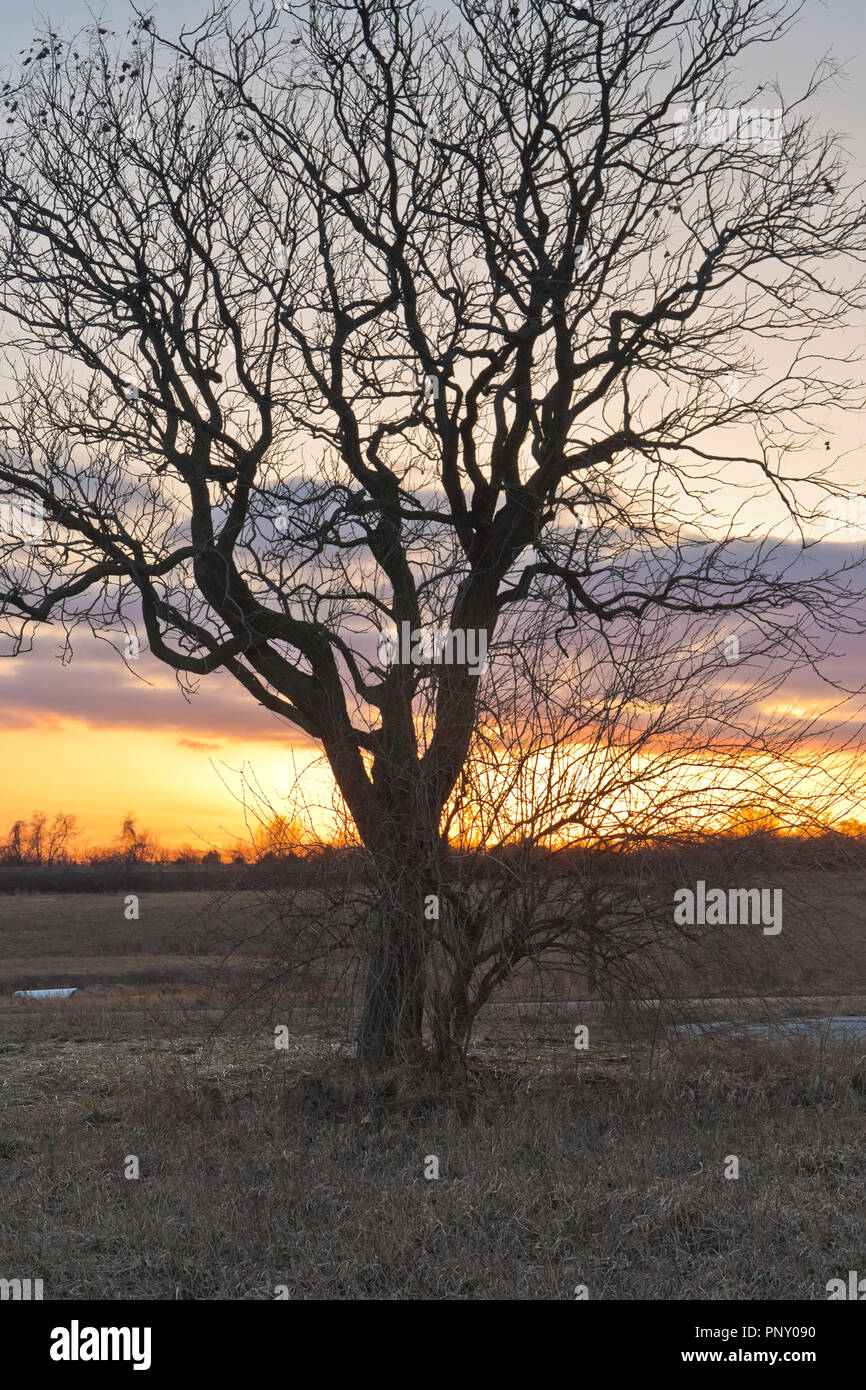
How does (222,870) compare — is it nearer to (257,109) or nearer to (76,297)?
(76,297)

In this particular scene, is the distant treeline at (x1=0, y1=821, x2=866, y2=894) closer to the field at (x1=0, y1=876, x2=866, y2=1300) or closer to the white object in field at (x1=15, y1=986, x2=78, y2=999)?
the field at (x1=0, y1=876, x2=866, y2=1300)

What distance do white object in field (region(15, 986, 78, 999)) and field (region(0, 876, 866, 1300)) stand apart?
29.4ft

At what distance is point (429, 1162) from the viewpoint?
7.79 meters

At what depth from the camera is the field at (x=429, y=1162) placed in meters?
6.15

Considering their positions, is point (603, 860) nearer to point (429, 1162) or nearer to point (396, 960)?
point (396, 960)

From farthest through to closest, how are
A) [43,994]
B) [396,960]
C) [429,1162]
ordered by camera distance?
[43,994] → [396,960] → [429,1162]

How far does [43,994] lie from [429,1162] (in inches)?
665

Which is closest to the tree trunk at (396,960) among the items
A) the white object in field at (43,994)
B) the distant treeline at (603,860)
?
the distant treeline at (603,860)

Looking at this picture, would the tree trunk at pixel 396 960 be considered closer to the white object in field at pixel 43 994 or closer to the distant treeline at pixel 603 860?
the distant treeline at pixel 603 860

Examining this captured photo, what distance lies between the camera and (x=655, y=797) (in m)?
9.44

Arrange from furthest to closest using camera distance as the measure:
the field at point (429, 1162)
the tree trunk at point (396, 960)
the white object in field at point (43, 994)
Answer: the white object in field at point (43, 994), the tree trunk at point (396, 960), the field at point (429, 1162)

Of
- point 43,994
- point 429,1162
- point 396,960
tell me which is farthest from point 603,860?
point 43,994

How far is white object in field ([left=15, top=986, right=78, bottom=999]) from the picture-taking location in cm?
2209

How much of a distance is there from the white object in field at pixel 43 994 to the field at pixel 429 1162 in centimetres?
897
